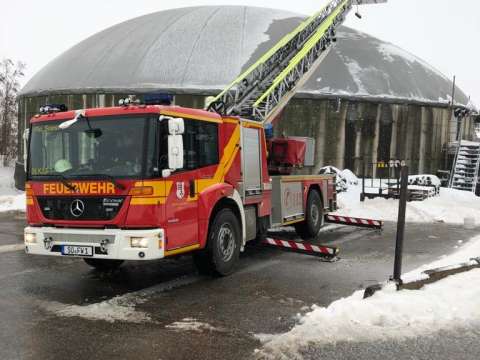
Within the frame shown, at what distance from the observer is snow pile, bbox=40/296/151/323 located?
19.6ft

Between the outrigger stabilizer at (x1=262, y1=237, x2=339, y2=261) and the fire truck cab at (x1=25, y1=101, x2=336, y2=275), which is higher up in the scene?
the fire truck cab at (x1=25, y1=101, x2=336, y2=275)

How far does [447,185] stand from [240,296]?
21948 mm

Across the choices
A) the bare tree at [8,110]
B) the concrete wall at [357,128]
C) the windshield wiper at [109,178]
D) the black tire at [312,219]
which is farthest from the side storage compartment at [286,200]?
the bare tree at [8,110]

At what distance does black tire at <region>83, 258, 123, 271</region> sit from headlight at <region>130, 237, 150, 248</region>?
2229 millimetres

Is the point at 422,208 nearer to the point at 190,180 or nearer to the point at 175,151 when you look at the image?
the point at 190,180

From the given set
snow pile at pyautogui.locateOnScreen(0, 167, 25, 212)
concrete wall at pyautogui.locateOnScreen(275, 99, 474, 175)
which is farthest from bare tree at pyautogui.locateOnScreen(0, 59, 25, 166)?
concrete wall at pyautogui.locateOnScreen(275, 99, 474, 175)

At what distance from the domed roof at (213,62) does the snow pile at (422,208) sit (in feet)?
21.6

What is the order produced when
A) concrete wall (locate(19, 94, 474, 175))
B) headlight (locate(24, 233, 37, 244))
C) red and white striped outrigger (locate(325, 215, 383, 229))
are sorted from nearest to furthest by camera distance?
headlight (locate(24, 233, 37, 244)) → red and white striped outrigger (locate(325, 215, 383, 229)) → concrete wall (locate(19, 94, 474, 175))

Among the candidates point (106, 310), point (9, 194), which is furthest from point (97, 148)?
point (9, 194)

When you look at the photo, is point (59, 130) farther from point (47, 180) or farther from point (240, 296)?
point (240, 296)

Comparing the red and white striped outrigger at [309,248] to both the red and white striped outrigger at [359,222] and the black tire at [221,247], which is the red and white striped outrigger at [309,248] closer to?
the black tire at [221,247]

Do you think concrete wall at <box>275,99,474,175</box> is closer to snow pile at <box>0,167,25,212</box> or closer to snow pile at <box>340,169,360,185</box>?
snow pile at <box>340,169,360,185</box>

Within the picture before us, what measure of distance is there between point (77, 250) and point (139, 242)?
0.93 m

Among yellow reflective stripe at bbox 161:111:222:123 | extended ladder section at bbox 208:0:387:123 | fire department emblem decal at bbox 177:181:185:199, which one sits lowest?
fire department emblem decal at bbox 177:181:185:199
